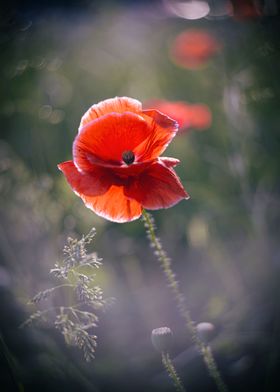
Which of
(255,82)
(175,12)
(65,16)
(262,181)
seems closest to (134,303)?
(262,181)

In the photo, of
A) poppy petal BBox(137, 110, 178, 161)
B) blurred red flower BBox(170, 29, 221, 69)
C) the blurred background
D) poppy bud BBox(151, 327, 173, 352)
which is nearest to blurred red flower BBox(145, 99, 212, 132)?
the blurred background

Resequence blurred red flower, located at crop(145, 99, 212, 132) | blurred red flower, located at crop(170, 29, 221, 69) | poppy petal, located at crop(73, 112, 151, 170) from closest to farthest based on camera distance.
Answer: poppy petal, located at crop(73, 112, 151, 170) → blurred red flower, located at crop(145, 99, 212, 132) → blurred red flower, located at crop(170, 29, 221, 69)

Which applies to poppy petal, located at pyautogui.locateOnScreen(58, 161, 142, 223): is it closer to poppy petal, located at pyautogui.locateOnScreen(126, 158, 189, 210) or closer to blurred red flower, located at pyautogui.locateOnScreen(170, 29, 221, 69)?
poppy petal, located at pyautogui.locateOnScreen(126, 158, 189, 210)

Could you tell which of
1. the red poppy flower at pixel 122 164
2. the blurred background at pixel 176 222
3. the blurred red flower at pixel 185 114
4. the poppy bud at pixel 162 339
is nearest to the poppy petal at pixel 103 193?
the red poppy flower at pixel 122 164

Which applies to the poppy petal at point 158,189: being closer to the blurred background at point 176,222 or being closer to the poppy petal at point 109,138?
the poppy petal at point 109,138

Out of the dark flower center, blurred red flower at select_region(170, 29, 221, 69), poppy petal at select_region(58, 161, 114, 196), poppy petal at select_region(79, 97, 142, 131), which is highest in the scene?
blurred red flower at select_region(170, 29, 221, 69)

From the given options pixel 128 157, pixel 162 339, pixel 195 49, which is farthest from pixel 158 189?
pixel 195 49

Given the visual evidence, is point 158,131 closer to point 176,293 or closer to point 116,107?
point 116,107
